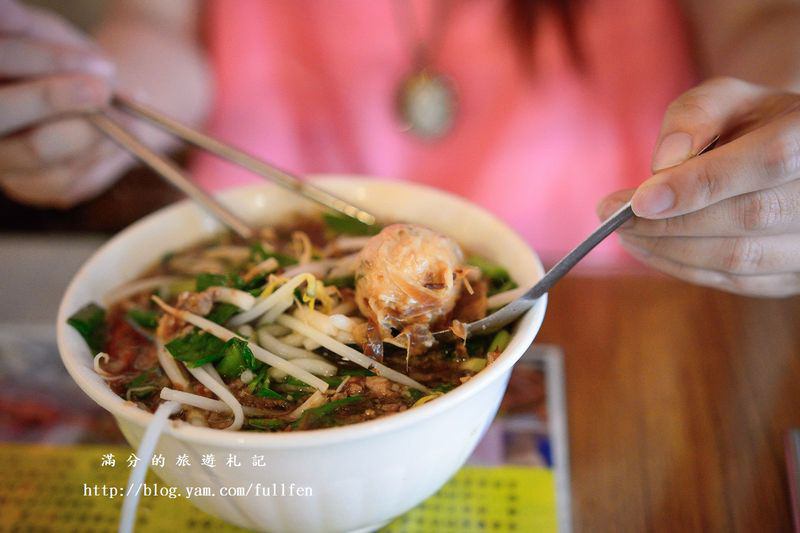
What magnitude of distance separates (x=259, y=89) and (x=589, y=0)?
1076 mm

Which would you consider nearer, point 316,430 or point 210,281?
point 316,430

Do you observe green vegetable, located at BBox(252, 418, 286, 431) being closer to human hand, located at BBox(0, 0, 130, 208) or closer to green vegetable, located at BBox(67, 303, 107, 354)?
green vegetable, located at BBox(67, 303, 107, 354)

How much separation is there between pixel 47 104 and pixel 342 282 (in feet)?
2.53

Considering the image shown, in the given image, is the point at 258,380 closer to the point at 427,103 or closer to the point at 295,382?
the point at 295,382

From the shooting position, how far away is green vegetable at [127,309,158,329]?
3.19 ft

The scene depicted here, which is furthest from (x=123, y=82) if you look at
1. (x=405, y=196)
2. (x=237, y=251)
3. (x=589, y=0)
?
(x=589, y=0)

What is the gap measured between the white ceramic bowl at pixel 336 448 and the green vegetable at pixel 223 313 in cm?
17

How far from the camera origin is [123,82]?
69.0 inches

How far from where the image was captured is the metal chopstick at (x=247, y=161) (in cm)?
115

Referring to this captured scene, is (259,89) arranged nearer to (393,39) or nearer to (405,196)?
(393,39)

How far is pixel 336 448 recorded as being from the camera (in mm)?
675

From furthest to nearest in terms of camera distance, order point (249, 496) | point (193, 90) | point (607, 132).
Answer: point (193, 90), point (607, 132), point (249, 496)

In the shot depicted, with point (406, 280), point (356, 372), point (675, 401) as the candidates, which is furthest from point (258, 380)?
point (675, 401)

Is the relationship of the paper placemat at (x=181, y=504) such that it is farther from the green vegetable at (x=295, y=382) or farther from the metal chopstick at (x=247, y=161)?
the metal chopstick at (x=247, y=161)
